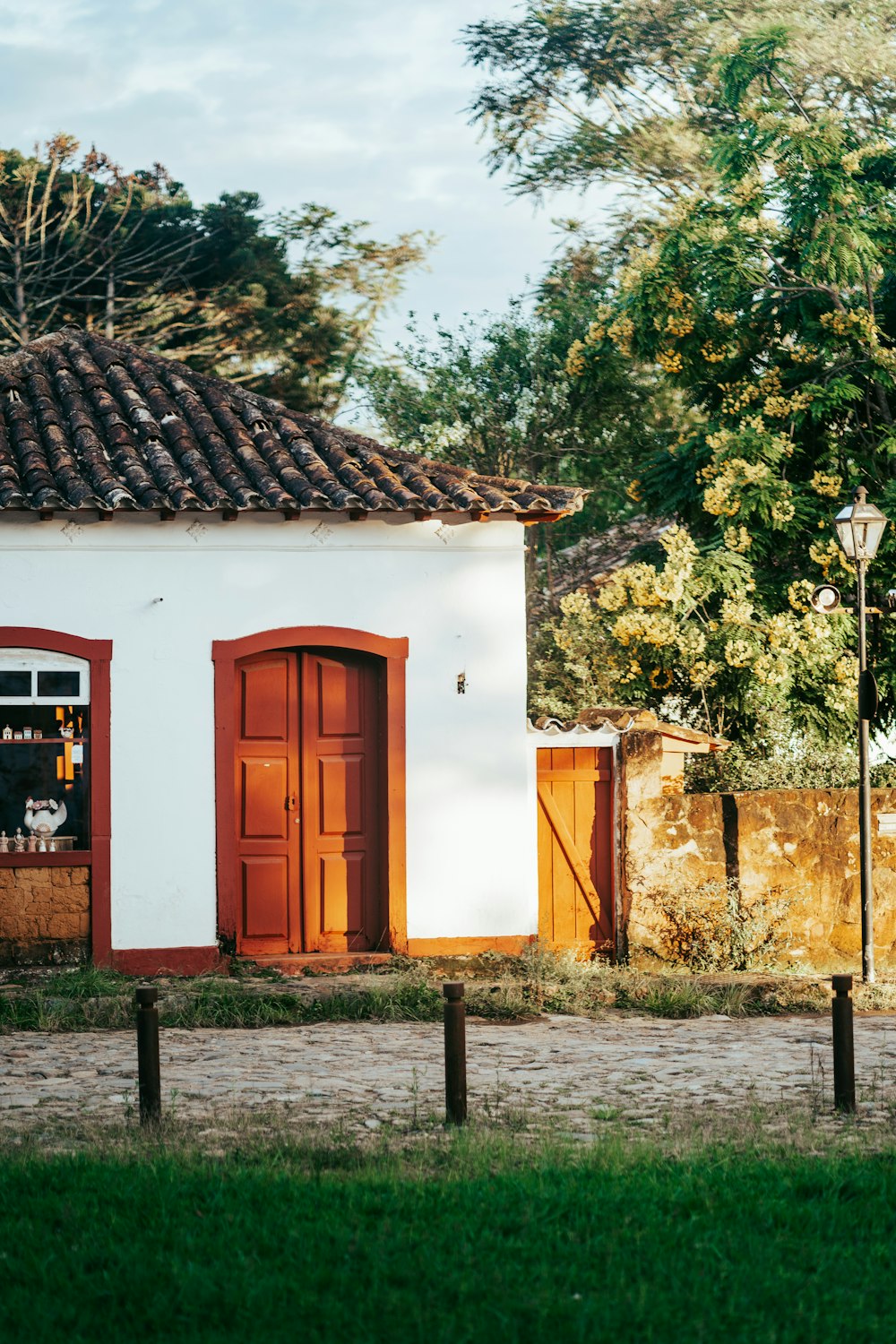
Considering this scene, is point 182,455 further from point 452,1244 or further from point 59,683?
point 452,1244

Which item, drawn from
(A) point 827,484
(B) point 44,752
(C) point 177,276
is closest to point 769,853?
(A) point 827,484

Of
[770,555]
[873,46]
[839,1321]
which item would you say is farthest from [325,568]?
[873,46]

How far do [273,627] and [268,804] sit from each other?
1.49 meters

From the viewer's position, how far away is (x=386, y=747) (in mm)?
12844

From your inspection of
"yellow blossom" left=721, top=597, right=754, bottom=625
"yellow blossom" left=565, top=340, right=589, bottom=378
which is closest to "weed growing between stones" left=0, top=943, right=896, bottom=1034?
"yellow blossom" left=721, top=597, right=754, bottom=625

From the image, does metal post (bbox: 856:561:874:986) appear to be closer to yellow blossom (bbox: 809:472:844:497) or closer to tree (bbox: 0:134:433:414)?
yellow blossom (bbox: 809:472:844:497)

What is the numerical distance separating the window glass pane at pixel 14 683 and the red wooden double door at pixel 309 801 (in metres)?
1.70

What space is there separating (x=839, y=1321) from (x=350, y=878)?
28.1 ft

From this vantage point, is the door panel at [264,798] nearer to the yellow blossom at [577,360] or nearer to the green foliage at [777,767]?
the green foliage at [777,767]

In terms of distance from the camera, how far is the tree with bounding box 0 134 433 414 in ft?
78.2

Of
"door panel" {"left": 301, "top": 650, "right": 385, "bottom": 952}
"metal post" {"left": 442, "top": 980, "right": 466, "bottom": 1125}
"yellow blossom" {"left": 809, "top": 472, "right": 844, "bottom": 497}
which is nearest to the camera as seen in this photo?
"metal post" {"left": 442, "top": 980, "right": 466, "bottom": 1125}

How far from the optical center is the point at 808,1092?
26.0 ft

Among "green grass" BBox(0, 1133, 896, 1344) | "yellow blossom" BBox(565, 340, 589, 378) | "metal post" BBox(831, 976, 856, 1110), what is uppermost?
"yellow blossom" BBox(565, 340, 589, 378)

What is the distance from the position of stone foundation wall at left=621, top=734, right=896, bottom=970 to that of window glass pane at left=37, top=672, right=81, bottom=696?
15.1ft
